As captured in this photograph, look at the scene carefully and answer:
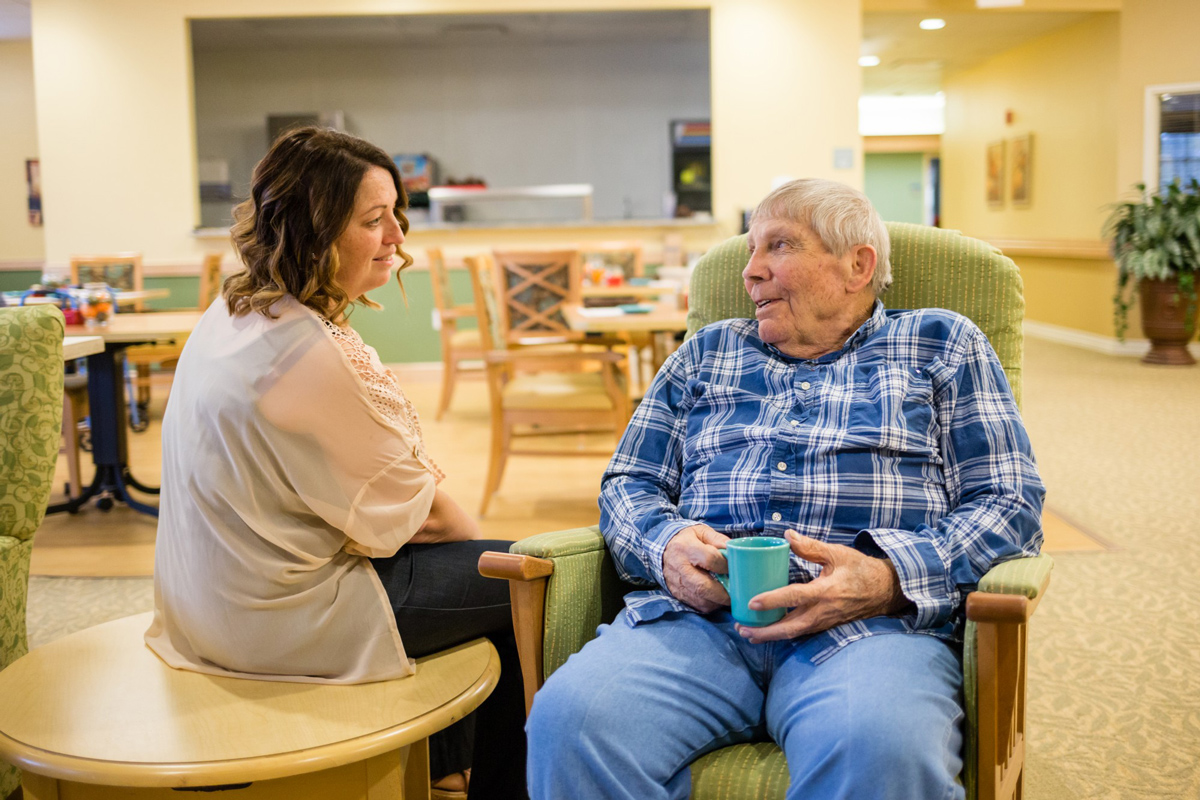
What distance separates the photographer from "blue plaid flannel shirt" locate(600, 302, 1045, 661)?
1.38 meters

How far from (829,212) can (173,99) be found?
6618 mm

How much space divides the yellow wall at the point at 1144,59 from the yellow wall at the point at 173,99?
2.41m

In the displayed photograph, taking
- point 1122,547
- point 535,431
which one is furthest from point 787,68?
point 1122,547


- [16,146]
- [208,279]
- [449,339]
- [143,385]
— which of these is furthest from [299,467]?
[16,146]

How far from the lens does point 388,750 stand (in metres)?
1.27

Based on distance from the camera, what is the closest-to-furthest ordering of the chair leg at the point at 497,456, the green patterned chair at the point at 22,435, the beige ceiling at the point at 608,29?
the green patterned chair at the point at 22,435 → the chair leg at the point at 497,456 → the beige ceiling at the point at 608,29

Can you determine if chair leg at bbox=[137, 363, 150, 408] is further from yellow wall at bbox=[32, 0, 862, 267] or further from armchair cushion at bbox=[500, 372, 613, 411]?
armchair cushion at bbox=[500, 372, 613, 411]

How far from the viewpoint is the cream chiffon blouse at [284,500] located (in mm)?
1345

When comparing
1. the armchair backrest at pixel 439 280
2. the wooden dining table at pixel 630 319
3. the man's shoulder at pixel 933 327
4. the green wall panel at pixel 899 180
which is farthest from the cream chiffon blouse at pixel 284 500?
the green wall panel at pixel 899 180

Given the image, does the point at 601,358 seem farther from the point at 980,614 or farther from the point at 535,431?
the point at 980,614

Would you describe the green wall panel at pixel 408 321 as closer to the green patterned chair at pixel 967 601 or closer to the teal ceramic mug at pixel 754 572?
the green patterned chair at pixel 967 601

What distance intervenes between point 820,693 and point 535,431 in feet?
13.1

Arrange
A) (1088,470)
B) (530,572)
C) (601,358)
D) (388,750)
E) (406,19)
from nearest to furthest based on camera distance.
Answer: (388,750) < (530,572) < (601,358) < (1088,470) < (406,19)

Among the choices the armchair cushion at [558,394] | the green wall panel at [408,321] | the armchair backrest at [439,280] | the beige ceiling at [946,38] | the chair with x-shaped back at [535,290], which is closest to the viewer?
the armchair cushion at [558,394]
